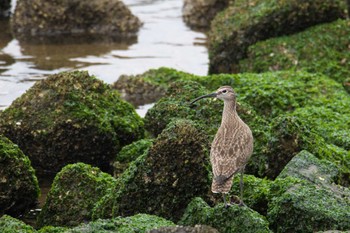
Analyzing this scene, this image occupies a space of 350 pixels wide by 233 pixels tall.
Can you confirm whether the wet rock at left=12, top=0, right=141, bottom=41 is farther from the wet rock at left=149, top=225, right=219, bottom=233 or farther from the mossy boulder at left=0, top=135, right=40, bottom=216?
the wet rock at left=149, top=225, right=219, bottom=233

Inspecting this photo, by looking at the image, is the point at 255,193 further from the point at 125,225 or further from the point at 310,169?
the point at 125,225

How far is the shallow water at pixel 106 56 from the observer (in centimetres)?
1603

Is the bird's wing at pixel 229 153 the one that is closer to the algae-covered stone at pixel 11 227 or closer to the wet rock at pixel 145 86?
the algae-covered stone at pixel 11 227

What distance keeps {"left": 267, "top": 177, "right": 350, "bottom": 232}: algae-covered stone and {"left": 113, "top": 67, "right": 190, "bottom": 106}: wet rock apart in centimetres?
624

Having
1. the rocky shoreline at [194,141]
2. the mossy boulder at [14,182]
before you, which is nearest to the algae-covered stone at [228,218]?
the rocky shoreline at [194,141]

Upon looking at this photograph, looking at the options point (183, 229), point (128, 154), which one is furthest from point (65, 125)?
point (183, 229)

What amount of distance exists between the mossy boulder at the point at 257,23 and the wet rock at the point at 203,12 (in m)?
4.42

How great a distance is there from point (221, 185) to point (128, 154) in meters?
3.15

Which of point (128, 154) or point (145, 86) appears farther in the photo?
point (145, 86)

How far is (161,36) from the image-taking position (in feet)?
64.0

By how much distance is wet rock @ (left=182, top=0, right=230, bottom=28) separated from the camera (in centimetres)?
2066

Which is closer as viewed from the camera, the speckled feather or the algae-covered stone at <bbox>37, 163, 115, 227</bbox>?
the speckled feather

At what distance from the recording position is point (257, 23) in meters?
15.5

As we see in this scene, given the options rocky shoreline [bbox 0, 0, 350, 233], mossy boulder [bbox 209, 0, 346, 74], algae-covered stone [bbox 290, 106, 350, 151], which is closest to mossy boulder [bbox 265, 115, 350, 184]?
rocky shoreline [bbox 0, 0, 350, 233]
